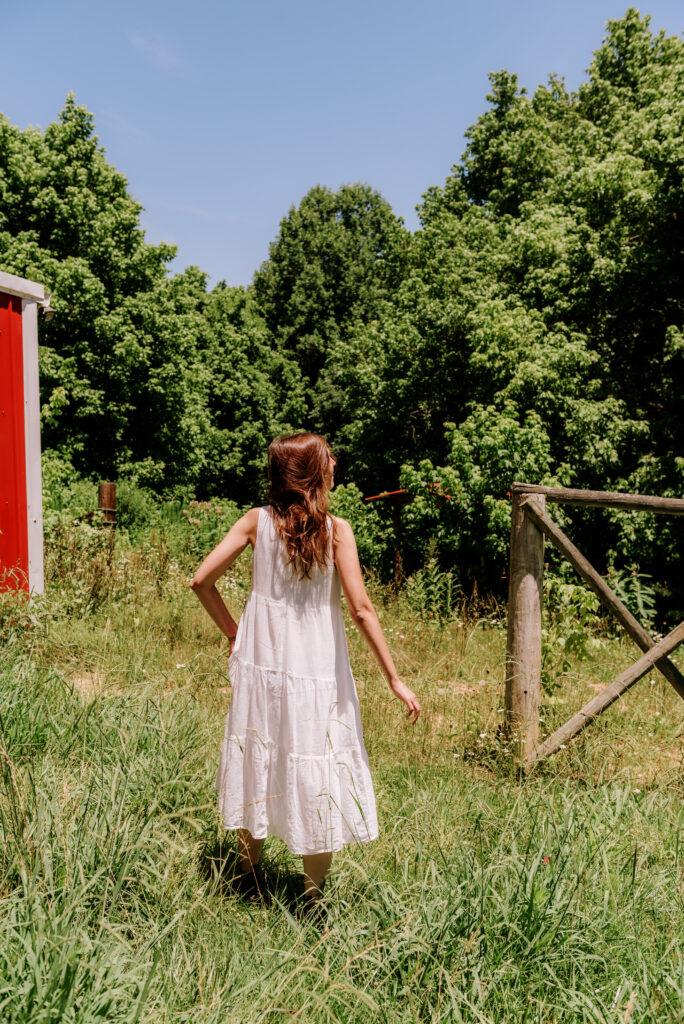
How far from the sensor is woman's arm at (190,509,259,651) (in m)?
2.56

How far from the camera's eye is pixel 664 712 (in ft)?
15.5

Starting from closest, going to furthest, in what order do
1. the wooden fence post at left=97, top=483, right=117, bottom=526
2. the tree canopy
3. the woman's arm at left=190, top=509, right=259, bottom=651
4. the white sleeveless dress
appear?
the white sleeveless dress → the woman's arm at left=190, top=509, right=259, bottom=651 → the wooden fence post at left=97, top=483, right=117, bottom=526 → the tree canopy

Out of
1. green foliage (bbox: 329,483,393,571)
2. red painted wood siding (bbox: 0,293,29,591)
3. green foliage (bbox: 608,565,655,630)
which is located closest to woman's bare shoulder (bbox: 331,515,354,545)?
green foliage (bbox: 608,565,655,630)

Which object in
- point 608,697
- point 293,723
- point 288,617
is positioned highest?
point 288,617

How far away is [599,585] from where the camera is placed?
12.1 feet

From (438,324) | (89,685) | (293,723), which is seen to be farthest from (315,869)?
(438,324)

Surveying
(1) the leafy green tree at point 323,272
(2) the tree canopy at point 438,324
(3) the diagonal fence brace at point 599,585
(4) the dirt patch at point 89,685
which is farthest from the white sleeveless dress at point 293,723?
(1) the leafy green tree at point 323,272

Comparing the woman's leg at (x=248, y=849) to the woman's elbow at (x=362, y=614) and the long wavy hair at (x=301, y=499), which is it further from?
the long wavy hair at (x=301, y=499)

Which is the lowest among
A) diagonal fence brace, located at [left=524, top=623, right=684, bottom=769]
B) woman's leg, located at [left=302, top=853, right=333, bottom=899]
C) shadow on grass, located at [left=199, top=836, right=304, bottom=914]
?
shadow on grass, located at [left=199, top=836, right=304, bottom=914]

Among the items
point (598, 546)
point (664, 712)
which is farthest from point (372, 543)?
point (664, 712)

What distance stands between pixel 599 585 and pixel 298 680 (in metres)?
1.88

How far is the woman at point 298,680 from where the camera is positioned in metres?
2.47

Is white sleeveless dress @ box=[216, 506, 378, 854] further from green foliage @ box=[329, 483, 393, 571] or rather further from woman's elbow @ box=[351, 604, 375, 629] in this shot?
green foliage @ box=[329, 483, 393, 571]

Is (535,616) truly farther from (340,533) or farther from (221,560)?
(221,560)
